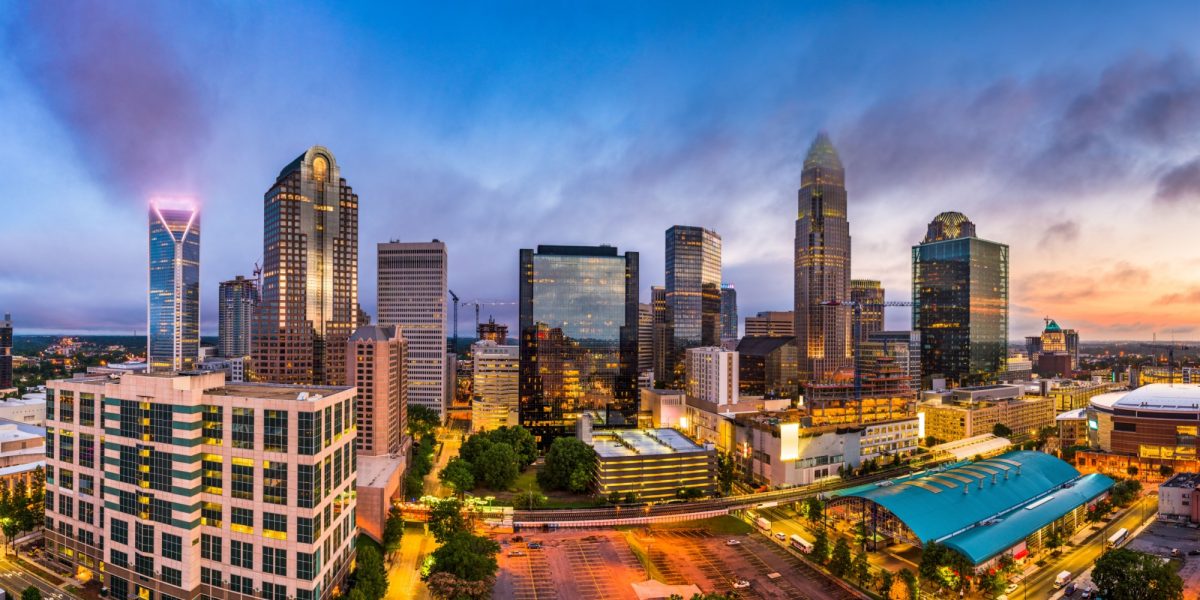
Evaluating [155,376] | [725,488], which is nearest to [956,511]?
[725,488]

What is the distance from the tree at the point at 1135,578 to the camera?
58.2 m

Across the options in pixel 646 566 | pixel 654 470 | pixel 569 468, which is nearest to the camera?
pixel 646 566

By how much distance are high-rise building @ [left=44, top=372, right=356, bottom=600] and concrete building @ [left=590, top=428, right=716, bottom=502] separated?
47.4 m

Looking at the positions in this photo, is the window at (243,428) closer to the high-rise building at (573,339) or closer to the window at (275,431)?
the window at (275,431)

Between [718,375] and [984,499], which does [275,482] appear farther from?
[718,375]

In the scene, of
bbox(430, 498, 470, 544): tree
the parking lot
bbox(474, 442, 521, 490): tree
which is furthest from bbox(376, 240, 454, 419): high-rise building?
the parking lot

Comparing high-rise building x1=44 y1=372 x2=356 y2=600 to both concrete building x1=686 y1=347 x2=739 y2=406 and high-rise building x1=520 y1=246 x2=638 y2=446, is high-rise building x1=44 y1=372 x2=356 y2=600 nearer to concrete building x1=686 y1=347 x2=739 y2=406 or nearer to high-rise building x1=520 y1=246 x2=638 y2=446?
high-rise building x1=520 y1=246 x2=638 y2=446

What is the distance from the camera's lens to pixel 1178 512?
90.6m

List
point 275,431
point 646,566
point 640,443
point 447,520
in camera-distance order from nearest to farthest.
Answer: point 275,431, point 646,566, point 447,520, point 640,443

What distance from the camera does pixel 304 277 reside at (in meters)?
149

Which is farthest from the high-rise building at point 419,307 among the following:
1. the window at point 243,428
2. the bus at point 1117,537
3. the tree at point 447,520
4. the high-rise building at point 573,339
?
the bus at point 1117,537

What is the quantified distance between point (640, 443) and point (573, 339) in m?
48.7

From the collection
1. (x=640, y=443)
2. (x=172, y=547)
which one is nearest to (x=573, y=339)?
(x=640, y=443)

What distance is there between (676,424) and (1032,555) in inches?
3558
